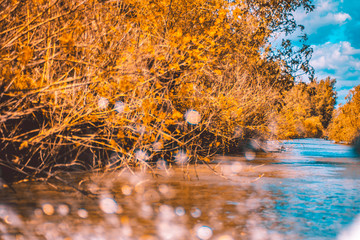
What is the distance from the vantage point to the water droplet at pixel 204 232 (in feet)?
18.5

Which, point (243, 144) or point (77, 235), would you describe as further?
point (243, 144)

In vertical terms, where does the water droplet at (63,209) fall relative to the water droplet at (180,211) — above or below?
above

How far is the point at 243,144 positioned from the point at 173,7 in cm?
1281

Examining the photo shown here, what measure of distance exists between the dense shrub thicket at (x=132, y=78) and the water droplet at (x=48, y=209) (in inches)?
24.5

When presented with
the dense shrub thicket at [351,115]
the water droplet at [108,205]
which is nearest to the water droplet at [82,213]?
the water droplet at [108,205]

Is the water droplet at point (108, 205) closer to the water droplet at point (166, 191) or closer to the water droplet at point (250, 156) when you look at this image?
the water droplet at point (166, 191)

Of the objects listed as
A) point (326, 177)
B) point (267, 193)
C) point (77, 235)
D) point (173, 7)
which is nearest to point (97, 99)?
point (77, 235)

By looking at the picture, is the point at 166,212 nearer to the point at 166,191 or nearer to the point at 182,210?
the point at 182,210

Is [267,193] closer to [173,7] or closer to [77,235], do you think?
[77,235]

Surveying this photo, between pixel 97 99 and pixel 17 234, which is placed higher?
pixel 97 99

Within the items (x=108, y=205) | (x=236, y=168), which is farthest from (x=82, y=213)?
(x=236, y=168)

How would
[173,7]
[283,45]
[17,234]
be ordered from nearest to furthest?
1. [17,234]
2. [173,7]
3. [283,45]

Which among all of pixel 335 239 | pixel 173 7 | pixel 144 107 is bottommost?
pixel 335 239

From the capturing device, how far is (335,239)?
5.81 meters
